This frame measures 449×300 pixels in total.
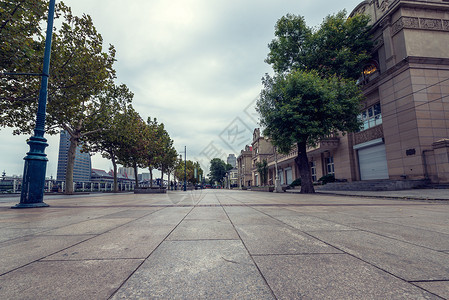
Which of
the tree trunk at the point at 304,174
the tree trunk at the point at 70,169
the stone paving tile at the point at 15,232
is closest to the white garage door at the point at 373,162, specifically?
the tree trunk at the point at 304,174

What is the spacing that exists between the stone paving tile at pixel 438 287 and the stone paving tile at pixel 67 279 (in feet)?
6.28

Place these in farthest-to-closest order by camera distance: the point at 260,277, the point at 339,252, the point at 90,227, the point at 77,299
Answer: the point at 90,227 < the point at 339,252 < the point at 260,277 < the point at 77,299

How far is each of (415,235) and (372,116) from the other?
23109 mm

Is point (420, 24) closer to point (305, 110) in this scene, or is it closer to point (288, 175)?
point (305, 110)

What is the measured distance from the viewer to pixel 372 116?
21531 millimetres

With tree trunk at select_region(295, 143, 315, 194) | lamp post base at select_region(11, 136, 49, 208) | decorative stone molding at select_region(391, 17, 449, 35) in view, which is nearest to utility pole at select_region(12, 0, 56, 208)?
lamp post base at select_region(11, 136, 49, 208)

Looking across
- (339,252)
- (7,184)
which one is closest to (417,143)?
(339,252)

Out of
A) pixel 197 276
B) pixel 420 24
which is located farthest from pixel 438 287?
pixel 420 24

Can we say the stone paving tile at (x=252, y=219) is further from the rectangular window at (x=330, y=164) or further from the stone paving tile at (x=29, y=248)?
the rectangular window at (x=330, y=164)

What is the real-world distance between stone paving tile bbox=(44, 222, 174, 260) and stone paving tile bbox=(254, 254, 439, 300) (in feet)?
4.07

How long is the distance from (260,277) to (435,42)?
26.3 metres

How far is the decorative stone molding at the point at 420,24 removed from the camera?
1797 cm

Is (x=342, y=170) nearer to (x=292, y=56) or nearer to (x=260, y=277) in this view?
(x=292, y=56)

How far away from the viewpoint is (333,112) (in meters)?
15.1
